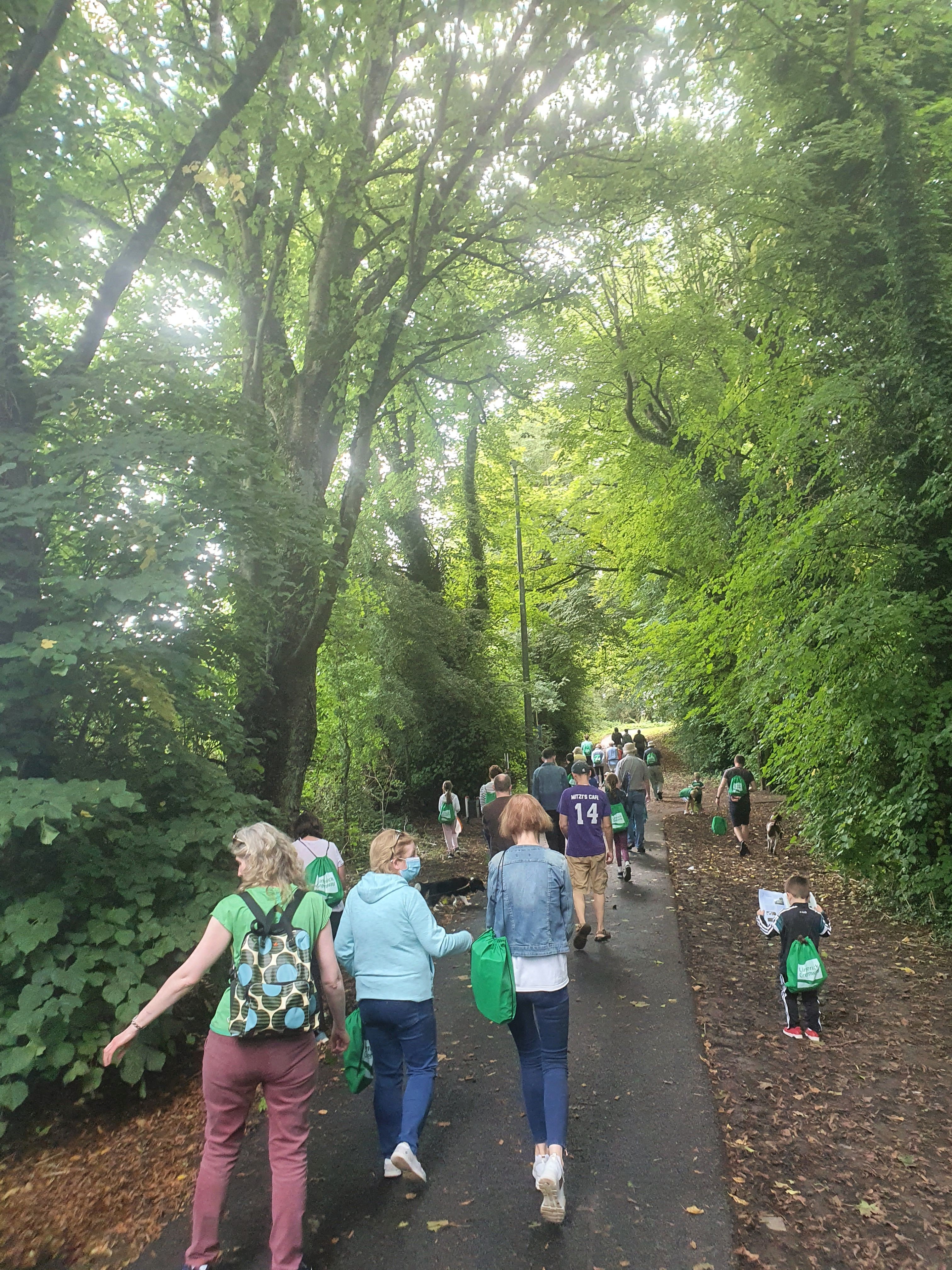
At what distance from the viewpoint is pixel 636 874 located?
38.7ft

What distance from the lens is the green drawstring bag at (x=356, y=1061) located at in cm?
390

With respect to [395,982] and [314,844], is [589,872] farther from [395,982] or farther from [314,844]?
[395,982]

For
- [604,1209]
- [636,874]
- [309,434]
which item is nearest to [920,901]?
[636,874]

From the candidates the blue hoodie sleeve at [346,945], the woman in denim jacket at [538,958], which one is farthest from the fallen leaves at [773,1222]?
the blue hoodie sleeve at [346,945]

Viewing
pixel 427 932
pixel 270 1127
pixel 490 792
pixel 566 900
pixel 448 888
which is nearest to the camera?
pixel 270 1127

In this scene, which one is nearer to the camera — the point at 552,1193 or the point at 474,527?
the point at 552,1193

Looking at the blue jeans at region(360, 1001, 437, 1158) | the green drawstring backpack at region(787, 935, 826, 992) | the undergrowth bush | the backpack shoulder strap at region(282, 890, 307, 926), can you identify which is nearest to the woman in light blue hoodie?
the blue jeans at region(360, 1001, 437, 1158)

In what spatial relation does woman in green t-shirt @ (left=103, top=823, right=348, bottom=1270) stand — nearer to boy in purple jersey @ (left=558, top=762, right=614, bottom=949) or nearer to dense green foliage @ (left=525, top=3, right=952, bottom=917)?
boy in purple jersey @ (left=558, top=762, right=614, bottom=949)

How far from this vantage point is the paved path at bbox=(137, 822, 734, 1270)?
3.22 m

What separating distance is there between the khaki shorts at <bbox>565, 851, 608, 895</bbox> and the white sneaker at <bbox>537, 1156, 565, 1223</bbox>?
169 inches

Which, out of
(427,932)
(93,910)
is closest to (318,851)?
(93,910)

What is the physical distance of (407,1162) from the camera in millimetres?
3578

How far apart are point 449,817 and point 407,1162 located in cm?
986

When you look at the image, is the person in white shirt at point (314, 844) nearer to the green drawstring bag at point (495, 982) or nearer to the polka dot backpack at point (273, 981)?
the green drawstring bag at point (495, 982)
